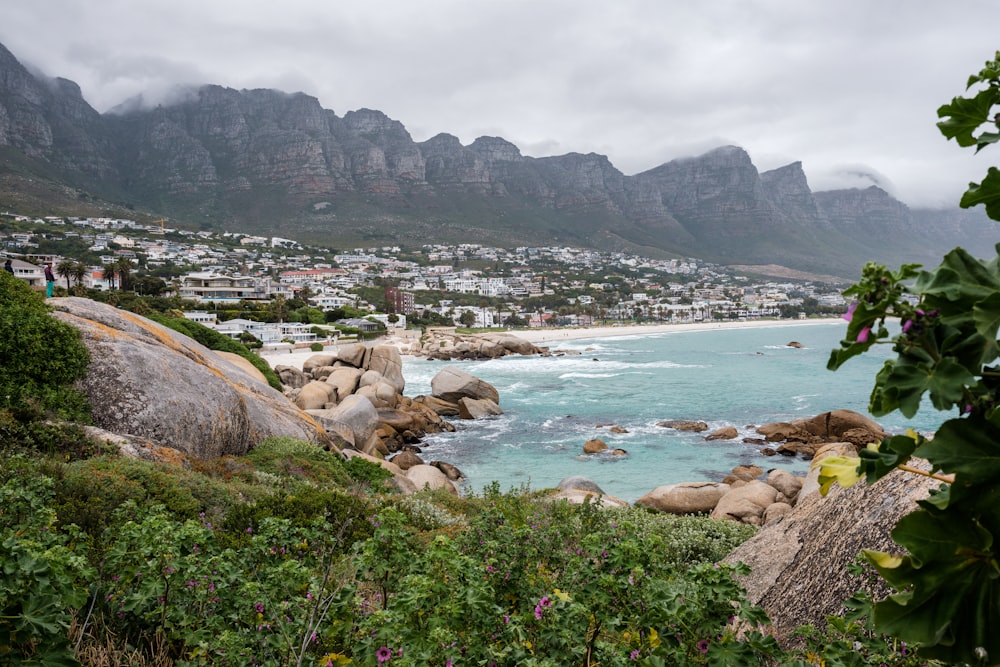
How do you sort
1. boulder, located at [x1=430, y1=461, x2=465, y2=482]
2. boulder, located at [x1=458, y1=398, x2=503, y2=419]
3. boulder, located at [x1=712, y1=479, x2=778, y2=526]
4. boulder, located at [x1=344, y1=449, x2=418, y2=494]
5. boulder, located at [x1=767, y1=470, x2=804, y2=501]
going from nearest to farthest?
boulder, located at [x1=712, y1=479, x2=778, y2=526] < boulder, located at [x1=344, y1=449, x2=418, y2=494] < boulder, located at [x1=767, y1=470, x2=804, y2=501] < boulder, located at [x1=430, y1=461, x2=465, y2=482] < boulder, located at [x1=458, y1=398, x2=503, y2=419]

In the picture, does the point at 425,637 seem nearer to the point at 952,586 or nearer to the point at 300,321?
the point at 952,586

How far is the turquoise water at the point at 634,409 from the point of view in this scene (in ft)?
70.3

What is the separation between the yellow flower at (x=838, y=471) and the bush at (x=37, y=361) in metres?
10.5

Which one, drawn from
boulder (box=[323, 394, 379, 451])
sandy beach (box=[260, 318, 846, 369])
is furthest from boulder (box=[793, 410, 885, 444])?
sandy beach (box=[260, 318, 846, 369])

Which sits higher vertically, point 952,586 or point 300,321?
point 952,586

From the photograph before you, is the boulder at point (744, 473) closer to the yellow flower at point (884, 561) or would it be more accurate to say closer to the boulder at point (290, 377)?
the yellow flower at point (884, 561)

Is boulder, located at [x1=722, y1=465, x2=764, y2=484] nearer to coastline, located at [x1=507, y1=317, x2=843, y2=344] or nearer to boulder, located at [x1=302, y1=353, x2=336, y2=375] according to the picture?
boulder, located at [x1=302, y1=353, x2=336, y2=375]

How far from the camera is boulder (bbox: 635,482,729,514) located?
560 inches

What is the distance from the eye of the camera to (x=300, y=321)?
7038 centimetres

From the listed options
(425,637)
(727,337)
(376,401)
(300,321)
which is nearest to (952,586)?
(425,637)

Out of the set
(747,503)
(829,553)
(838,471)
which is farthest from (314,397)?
(838,471)

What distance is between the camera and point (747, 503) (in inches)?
503

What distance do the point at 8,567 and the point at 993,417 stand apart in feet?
10.5

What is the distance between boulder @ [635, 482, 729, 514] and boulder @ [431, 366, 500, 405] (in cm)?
1891
